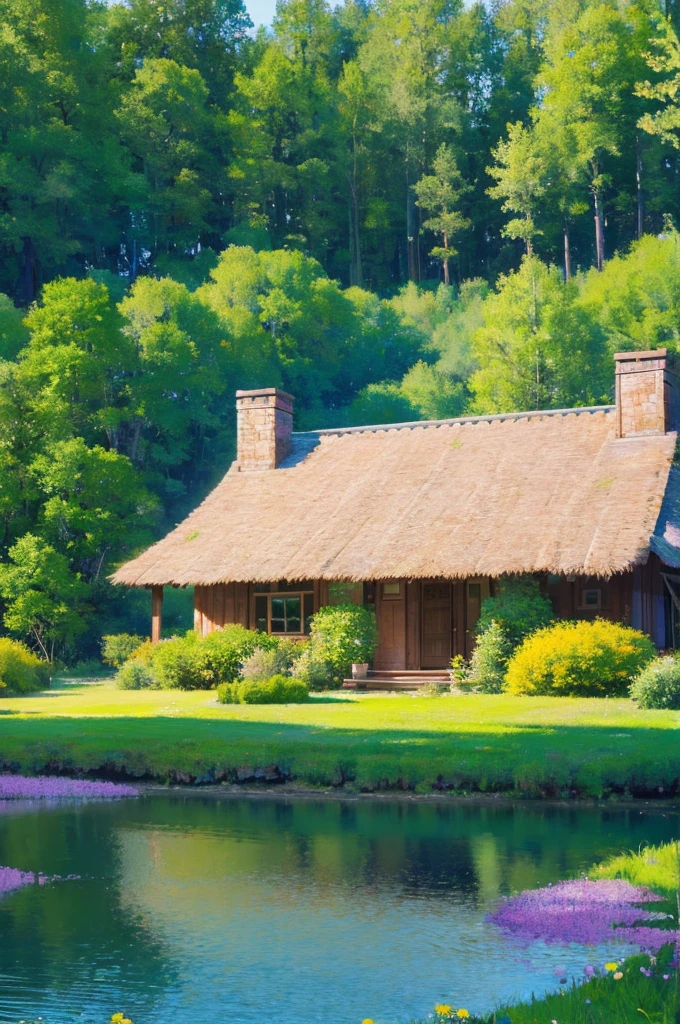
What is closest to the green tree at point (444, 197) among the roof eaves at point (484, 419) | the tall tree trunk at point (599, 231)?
the tall tree trunk at point (599, 231)

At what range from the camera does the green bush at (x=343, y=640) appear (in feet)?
101

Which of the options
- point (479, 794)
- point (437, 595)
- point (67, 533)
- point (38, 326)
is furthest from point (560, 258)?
point (479, 794)

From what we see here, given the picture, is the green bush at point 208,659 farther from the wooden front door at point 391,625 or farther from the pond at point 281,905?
the pond at point 281,905

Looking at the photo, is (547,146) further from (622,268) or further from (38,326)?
(38,326)

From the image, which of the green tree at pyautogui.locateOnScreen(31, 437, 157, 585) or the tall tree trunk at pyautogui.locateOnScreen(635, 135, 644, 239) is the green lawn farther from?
the tall tree trunk at pyautogui.locateOnScreen(635, 135, 644, 239)

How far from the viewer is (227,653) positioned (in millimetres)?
29844

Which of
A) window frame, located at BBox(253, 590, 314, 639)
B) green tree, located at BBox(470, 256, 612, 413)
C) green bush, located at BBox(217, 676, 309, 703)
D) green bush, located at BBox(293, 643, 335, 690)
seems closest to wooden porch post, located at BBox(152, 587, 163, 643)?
window frame, located at BBox(253, 590, 314, 639)

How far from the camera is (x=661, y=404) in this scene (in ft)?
106

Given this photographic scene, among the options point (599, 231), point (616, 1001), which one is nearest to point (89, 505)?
point (616, 1001)

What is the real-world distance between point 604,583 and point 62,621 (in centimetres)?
1848

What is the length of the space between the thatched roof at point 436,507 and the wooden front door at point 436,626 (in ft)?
5.62

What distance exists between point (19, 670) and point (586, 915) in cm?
2390

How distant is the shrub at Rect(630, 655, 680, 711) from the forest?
19747mm

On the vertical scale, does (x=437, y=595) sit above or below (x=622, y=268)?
below
